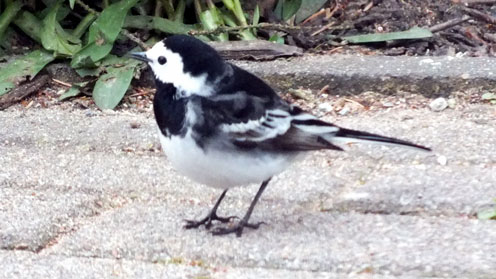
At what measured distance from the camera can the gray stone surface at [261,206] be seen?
8.29ft

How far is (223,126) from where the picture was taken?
2.90 metres

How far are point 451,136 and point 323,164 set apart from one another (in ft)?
1.59

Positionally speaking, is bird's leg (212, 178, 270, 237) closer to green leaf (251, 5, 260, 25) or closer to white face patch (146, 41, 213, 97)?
white face patch (146, 41, 213, 97)

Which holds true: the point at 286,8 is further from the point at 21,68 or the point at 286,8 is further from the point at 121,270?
the point at 121,270

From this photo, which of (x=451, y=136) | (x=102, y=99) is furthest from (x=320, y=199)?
(x=102, y=99)

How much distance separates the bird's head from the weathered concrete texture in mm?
1200

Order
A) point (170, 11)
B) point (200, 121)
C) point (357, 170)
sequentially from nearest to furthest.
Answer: point (200, 121) → point (357, 170) → point (170, 11)

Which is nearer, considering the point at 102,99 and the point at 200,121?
the point at 200,121

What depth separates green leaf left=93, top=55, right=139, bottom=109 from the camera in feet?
13.5

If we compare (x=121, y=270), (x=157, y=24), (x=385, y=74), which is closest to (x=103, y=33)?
(x=157, y=24)

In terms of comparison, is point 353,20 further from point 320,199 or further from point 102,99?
point 320,199

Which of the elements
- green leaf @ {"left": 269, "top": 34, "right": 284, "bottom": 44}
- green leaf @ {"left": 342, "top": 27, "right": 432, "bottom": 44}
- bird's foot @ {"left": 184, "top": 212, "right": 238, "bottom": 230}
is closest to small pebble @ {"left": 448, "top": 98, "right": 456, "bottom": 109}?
green leaf @ {"left": 342, "top": 27, "right": 432, "bottom": 44}

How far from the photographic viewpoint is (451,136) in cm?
353

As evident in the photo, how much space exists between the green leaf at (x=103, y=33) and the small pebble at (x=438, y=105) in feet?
4.55
